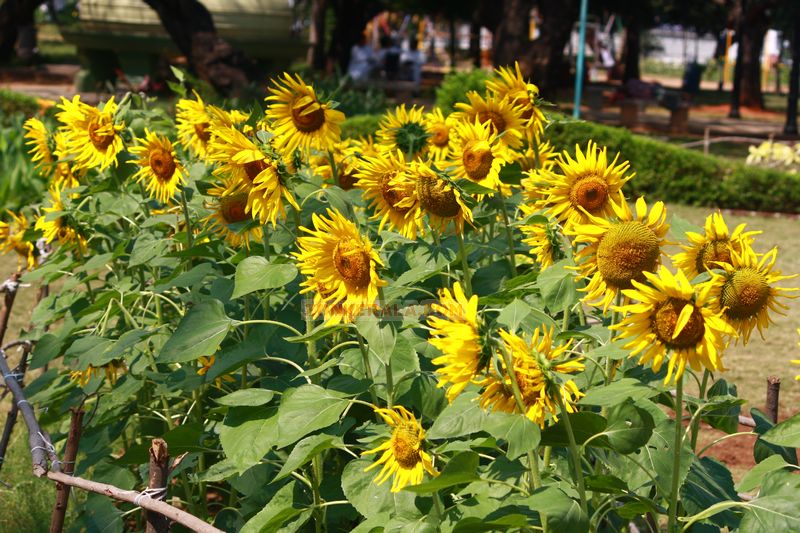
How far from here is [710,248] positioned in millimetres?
2271

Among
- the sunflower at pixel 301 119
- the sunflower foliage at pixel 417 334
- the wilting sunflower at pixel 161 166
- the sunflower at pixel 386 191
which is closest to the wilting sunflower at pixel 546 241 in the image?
the sunflower foliage at pixel 417 334

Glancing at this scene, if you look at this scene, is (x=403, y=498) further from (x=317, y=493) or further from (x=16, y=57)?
(x=16, y=57)

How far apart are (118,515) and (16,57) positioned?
34041 millimetres

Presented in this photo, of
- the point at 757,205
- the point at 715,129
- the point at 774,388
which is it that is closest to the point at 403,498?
the point at 774,388

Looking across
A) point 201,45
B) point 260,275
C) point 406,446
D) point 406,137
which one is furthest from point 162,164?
point 201,45

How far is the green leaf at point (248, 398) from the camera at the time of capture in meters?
2.56

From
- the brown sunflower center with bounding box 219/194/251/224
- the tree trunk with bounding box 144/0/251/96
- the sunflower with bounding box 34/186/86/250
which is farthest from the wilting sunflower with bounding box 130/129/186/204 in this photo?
the tree trunk with bounding box 144/0/251/96

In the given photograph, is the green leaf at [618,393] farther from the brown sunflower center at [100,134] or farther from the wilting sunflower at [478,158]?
the brown sunflower center at [100,134]

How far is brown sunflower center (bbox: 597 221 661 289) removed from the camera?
7.04ft

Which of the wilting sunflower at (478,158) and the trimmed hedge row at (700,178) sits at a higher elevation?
the wilting sunflower at (478,158)

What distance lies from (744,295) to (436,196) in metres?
0.70

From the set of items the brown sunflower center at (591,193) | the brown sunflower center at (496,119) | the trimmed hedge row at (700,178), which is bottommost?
the trimmed hedge row at (700,178)

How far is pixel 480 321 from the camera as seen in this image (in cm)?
190

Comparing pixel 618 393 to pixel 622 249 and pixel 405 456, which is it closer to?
pixel 622 249
